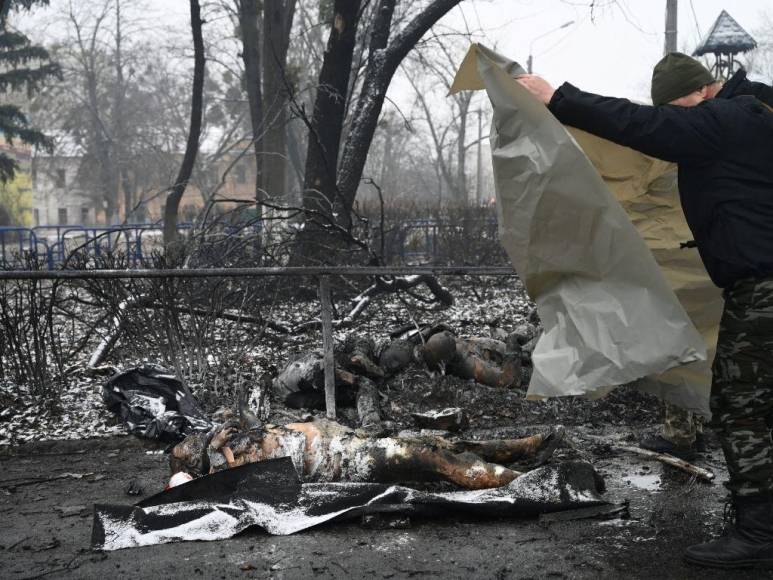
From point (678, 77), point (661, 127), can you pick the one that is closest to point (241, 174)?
point (678, 77)

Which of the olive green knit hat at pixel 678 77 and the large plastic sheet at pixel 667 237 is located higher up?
the olive green knit hat at pixel 678 77

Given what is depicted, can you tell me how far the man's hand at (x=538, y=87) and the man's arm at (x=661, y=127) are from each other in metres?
0.22

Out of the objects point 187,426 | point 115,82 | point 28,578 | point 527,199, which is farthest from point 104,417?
point 115,82

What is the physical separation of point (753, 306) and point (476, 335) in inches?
143

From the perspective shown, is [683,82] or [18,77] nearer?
[683,82]

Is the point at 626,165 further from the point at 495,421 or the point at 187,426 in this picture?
the point at 187,426

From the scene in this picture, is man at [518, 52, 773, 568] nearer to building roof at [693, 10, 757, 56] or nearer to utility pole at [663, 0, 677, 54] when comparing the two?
utility pole at [663, 0, 677, 54]

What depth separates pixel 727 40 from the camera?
15.3m

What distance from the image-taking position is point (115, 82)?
44.6m

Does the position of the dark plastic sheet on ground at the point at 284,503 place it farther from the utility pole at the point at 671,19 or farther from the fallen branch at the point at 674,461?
the utility pole at the point at 671,19

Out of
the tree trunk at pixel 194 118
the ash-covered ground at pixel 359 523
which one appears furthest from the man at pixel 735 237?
the tree trunk at pixel 194 118

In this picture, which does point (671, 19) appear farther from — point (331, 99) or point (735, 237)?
point (735, 237)

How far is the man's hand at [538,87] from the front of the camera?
10.3 ft

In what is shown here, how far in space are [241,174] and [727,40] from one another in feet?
176
